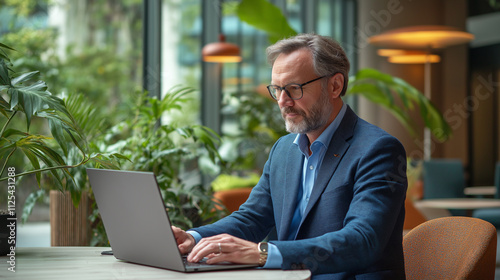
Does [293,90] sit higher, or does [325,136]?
[293,90]

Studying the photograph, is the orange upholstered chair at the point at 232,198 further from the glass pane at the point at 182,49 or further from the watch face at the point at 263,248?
the glass pane at the point at 182,49

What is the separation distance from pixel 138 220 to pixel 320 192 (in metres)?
0.56

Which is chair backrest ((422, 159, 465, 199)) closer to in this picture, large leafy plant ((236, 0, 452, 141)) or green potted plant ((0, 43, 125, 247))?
A: large leafy plant ((236, 0, 452, 141))

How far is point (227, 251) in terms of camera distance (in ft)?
4.48

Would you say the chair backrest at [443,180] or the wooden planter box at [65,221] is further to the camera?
the chair backrest at [443,180]

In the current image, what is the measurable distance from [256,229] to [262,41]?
199 inches

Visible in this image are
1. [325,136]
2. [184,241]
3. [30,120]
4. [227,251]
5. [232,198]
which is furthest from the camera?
[232,198]

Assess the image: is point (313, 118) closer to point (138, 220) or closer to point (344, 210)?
point (344, 210)

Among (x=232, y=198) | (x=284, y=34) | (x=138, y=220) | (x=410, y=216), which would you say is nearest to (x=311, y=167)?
(x=138, y=220)

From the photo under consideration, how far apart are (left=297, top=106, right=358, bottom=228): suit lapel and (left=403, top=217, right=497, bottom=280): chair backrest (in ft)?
1.19

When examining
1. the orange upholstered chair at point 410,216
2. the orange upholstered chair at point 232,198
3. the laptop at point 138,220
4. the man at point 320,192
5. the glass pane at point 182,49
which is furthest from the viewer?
the glass pane at point 182,49

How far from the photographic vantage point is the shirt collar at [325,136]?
1809 mm

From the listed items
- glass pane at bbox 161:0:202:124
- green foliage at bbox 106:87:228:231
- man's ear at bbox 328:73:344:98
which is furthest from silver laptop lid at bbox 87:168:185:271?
glass pane at bbox 161:0:202:124

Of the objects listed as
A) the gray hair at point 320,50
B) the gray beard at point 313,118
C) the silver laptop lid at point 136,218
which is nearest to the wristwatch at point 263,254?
the silver laptop lid at point 136,218
